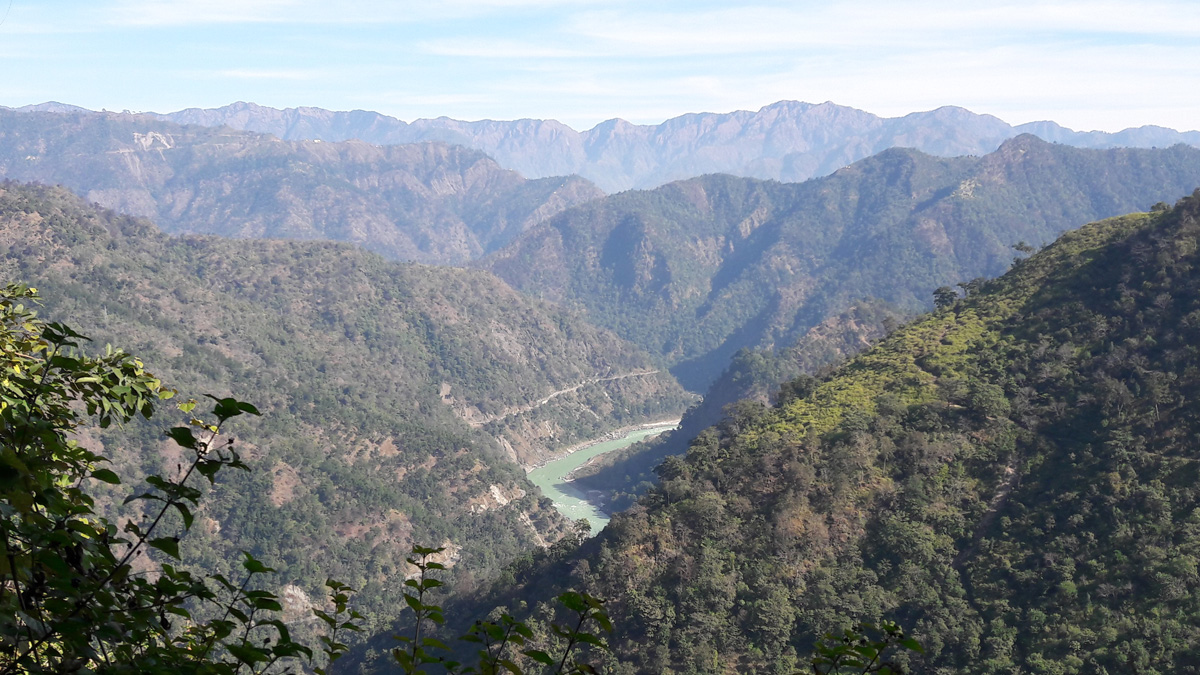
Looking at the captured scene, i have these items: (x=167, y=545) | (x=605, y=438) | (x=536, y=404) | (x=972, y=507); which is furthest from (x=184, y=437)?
(x=536, y=404)

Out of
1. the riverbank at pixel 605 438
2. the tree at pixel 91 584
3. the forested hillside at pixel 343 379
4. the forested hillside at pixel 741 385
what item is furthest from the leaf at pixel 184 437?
the riverbank at pixel 605 438

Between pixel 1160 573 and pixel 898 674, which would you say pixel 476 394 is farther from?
pixel 898 674

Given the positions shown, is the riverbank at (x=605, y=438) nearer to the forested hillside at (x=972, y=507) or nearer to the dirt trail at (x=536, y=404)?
the dirt trail at (x=536, y=404)

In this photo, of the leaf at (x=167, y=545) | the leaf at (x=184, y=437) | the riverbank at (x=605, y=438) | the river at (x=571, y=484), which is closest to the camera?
the leaf at (x=167, y=545)

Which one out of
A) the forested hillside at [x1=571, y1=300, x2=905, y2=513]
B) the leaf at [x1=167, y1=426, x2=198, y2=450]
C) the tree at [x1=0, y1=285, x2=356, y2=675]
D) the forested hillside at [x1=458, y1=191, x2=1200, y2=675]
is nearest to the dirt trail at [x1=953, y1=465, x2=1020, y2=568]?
the forested hillside at [x1=458, y1=191, x2=1200, y2=675]

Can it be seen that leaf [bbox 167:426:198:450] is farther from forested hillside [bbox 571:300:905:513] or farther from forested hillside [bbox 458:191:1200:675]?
forested hillside [bbox 571:300:905:513]
